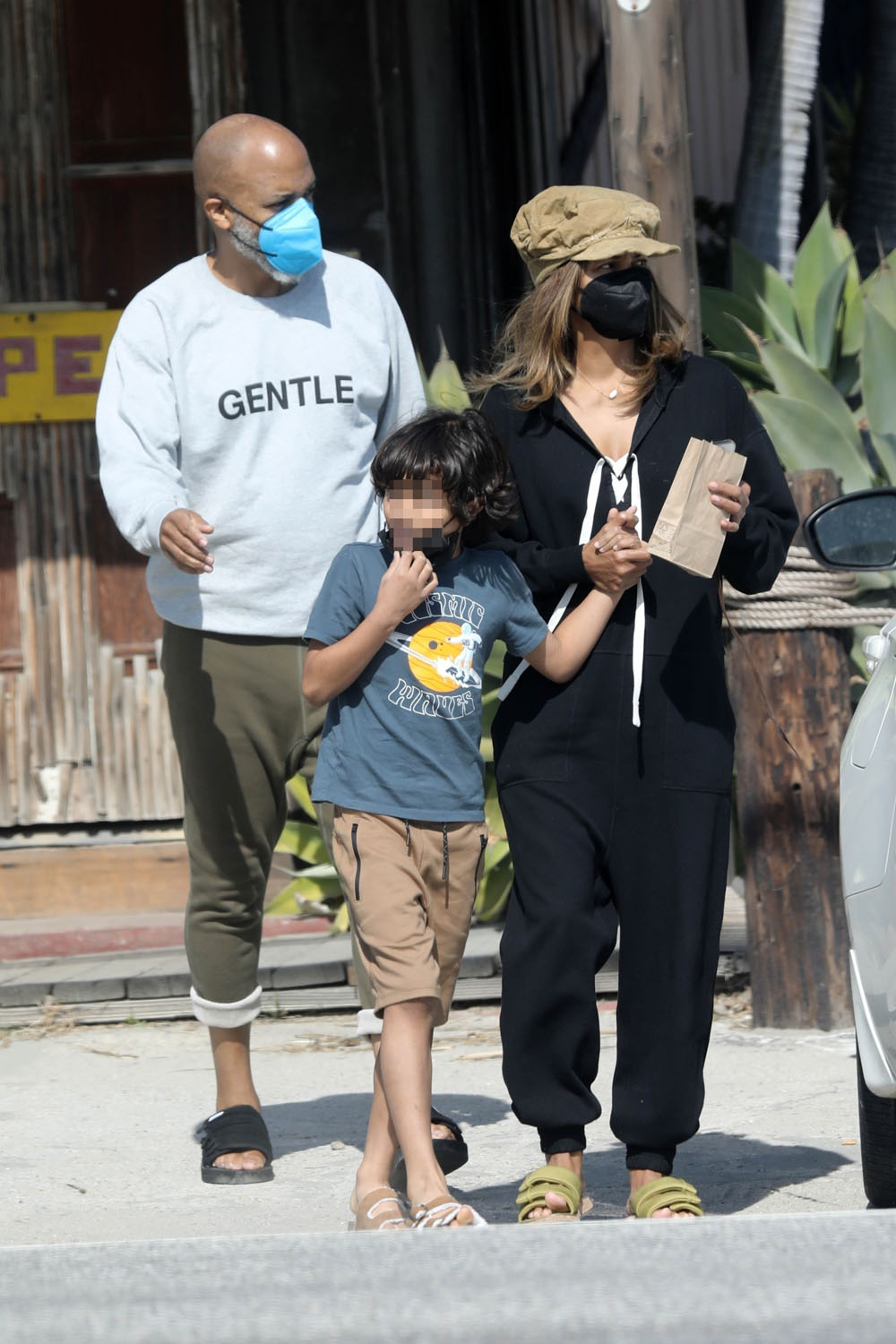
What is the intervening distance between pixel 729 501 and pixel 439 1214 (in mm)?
1274

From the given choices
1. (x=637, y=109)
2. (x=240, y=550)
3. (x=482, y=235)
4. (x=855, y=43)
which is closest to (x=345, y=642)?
(x=240, y=550)

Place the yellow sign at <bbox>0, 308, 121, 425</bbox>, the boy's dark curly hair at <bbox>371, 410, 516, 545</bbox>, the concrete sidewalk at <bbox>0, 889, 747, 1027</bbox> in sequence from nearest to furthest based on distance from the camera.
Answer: the boy's dark curly hair at <bbox>371, 410, 516, 545</bbox> → the concrete sidewalk at <bbox>0, 889, 747, 1027</bbox> → the yellow sign at <bbox>0, 308, 121, 425</bbox>

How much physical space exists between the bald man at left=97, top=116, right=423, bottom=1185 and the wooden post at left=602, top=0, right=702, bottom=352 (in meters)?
1.47

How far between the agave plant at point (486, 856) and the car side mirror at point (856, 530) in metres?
2.24

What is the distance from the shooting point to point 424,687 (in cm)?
327

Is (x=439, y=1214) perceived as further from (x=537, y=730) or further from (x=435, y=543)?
(x=435, y=543)

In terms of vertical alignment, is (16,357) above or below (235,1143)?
above

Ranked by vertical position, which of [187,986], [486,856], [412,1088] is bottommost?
[187,986]

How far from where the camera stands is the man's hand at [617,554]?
3.18m

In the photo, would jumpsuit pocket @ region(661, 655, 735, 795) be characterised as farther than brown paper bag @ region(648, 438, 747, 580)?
Yes

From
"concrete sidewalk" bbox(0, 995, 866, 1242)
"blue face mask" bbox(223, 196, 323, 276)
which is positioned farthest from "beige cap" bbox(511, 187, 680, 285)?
A: "concrete sidewalk" bbox(0, 995, 866, 1242)

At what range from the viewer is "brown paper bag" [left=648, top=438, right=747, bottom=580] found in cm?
313

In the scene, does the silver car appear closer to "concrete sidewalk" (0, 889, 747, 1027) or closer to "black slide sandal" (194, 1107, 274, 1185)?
"black slide sandal" (194, 1107, 274, 1185)

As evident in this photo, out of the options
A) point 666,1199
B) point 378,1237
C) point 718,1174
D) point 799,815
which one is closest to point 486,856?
point 799,815
